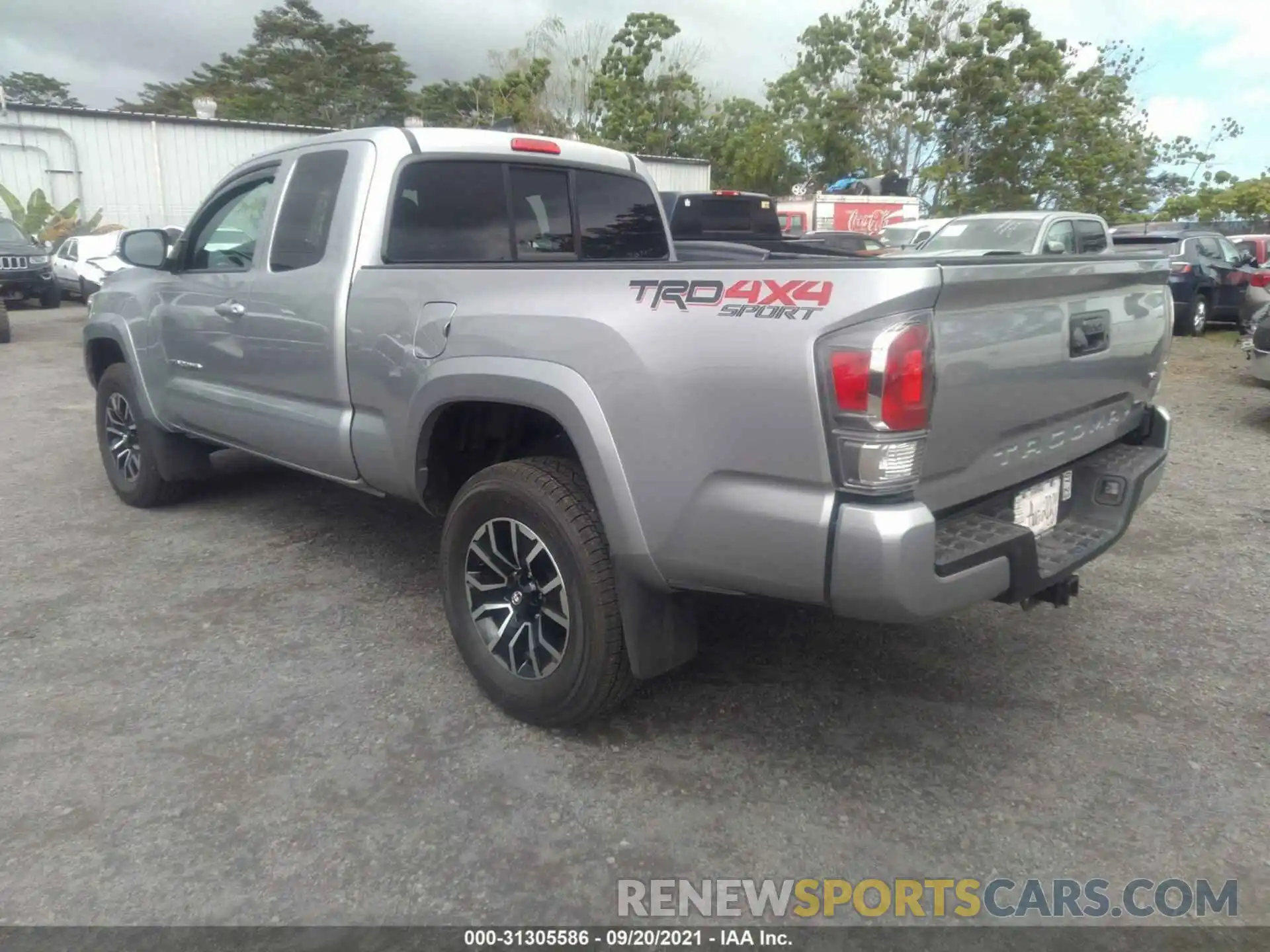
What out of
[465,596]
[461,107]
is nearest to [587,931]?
[465,596]

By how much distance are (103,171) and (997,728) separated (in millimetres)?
26556

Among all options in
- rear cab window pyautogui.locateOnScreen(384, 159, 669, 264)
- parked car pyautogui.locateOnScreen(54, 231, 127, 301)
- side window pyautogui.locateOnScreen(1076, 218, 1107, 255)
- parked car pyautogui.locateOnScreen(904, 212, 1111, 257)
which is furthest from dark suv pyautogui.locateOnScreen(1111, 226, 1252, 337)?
parked car pyautogui.locateOnScreen(54, 231, 127, 301)

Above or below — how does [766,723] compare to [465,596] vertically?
below

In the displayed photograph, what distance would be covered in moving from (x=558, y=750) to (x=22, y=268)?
18.7 m

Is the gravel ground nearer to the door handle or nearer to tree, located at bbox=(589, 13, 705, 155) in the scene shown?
the door handle

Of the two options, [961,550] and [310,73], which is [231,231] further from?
[310,73]

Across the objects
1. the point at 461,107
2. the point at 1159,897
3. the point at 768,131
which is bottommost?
the point at 1159,897

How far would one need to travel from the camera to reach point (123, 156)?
23.8 metres

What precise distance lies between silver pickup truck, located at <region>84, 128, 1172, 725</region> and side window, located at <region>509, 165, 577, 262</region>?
12 millimetres

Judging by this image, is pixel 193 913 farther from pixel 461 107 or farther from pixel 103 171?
pixel 461 107

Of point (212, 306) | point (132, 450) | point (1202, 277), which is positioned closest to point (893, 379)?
point (212, 306)

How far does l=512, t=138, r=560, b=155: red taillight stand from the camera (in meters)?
4.05

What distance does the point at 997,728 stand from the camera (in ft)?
10.3

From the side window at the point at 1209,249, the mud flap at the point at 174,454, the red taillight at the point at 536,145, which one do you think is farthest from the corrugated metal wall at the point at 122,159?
the red taillight at the point at 536,145
